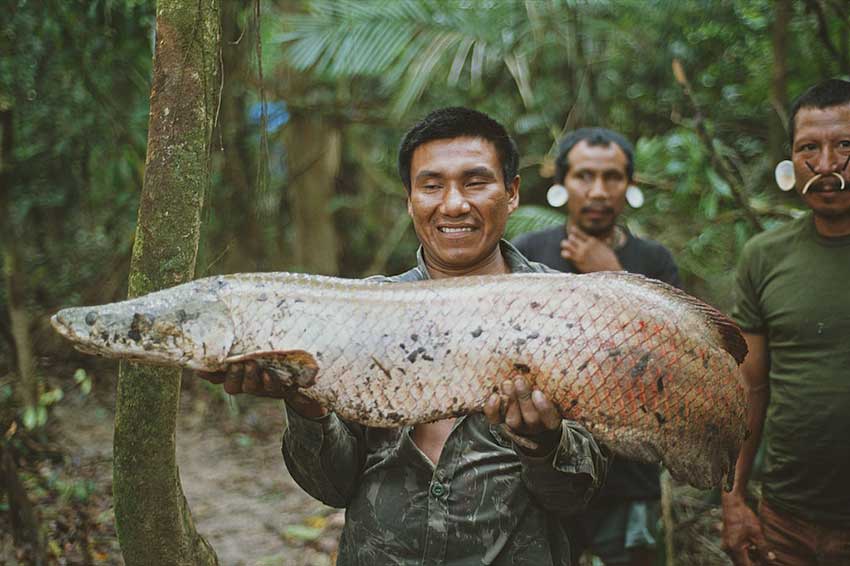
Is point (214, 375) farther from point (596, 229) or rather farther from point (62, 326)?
point (596, 229)

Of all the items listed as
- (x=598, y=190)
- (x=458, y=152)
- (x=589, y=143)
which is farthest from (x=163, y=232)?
(x=589, y=143)

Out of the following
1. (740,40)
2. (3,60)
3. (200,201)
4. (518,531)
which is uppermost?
(740,40)

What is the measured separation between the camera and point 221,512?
5.69 m

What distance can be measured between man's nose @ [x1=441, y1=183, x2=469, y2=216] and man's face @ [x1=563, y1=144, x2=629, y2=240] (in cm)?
169

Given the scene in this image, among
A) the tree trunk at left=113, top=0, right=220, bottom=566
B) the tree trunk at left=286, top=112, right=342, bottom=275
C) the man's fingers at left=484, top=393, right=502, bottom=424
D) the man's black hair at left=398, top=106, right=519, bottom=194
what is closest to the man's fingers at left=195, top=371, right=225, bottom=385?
the tree trunk at left=113, top=0, right=220, bottom=566

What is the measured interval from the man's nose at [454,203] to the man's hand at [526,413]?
60 cm

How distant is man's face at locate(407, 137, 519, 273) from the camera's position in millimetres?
2434

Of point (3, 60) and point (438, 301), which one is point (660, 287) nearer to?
point (438, 301)

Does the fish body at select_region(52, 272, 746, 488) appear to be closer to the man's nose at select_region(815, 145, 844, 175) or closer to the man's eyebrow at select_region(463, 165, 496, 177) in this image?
the man's eyebrow at select_region(463, 165, 496, 177)

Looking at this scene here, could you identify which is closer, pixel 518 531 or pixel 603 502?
pixel 518 531

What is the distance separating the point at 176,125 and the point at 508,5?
16.8 feet

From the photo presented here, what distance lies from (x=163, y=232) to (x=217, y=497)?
13.5ft

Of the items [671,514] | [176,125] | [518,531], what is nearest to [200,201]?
[176,125]

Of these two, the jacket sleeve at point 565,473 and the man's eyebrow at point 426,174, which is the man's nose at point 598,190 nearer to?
the man's eyebrow at point 426,174
